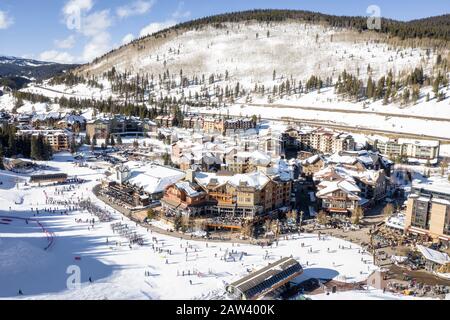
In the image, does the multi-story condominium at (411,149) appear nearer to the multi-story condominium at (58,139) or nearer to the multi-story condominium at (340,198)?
the multi-story condominium at (340,198)

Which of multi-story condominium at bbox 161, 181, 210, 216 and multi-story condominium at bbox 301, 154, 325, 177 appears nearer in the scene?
multi-story condominium at bbox 161, 181, 210, 216

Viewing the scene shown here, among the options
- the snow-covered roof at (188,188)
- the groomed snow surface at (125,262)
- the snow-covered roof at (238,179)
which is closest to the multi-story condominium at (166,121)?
the snow-covered roof at (238,179)

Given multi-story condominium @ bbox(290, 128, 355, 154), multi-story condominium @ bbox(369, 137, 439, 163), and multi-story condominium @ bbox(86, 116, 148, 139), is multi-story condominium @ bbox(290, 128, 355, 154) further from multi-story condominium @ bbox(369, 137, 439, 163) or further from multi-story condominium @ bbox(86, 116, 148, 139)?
multi-story condominium @ bbox(86, 116, 148, 139)

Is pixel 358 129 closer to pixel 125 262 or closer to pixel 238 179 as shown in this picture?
pixel 238 179

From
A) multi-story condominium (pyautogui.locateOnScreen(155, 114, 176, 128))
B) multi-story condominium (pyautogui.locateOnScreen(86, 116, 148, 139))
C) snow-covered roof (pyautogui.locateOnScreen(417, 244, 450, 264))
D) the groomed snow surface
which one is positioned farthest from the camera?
multi-story condominium (pyautogui.locateOnScreen(155, 114, 176, 128))

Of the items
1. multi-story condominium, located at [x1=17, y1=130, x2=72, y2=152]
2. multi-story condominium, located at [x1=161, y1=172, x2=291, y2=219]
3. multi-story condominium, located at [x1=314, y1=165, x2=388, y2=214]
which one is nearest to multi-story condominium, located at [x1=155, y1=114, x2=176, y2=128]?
multi-story condominium, located at [x1=17, y1=130, x2=72, y2=152]
